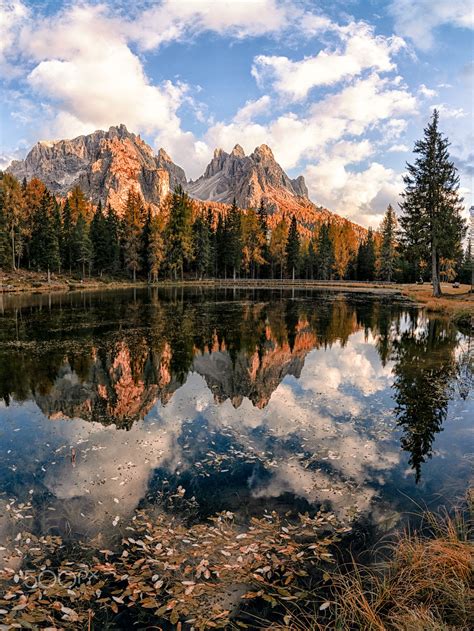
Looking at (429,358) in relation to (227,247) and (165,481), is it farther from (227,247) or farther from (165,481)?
(227,247)

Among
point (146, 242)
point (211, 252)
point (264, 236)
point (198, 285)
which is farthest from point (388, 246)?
point (146, 242)

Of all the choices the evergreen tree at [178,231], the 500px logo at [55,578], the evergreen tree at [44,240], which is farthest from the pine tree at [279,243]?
the 500px logo at [55,578]

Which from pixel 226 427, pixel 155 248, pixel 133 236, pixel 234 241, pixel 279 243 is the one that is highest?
pixel 279 243

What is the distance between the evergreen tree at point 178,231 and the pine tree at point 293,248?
2956 centimetres

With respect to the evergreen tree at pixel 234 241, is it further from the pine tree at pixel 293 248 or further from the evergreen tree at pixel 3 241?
the evergreen tree at pixel 3 241

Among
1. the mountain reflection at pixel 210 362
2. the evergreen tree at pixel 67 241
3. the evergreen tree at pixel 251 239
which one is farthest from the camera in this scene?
the evergreen tree at pixel 251 239

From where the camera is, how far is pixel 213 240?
317ft

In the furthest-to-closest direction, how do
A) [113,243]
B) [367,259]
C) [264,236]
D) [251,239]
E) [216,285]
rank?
[367,259] < [264,236] < [251,239] < [216,285] < [113,243]

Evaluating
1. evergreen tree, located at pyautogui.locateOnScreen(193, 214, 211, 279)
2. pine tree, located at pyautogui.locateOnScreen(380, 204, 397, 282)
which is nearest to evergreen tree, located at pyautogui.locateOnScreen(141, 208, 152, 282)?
evergreen tree, located at pyautogui.locateOnScreen(193, 214, 211, 279)

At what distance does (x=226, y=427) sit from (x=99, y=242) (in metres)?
75.6

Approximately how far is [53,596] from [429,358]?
738 inches

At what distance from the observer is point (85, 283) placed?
2756 inches

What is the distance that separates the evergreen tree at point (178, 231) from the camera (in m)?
82.0

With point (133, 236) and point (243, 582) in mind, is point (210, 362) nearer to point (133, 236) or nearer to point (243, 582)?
point (243, 582)
